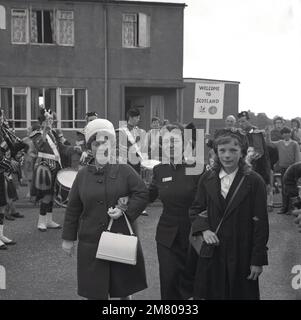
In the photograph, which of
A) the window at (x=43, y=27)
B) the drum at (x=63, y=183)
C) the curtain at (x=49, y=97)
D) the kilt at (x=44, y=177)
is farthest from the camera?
the curtain at (x=49, y=97)

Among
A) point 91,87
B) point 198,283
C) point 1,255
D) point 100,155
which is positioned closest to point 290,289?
point 198,283

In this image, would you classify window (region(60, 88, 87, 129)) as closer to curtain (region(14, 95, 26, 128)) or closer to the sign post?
curtain (region(14, 95, 26, 128))

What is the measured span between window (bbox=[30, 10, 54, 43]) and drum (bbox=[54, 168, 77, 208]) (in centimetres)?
1614

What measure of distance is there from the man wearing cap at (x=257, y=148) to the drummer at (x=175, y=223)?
18.4 ft

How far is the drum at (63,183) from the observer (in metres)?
8.70

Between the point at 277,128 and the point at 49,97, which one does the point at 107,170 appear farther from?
the point at 49,97

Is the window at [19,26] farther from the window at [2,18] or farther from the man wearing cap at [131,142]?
the man wearing cap at [131,142]

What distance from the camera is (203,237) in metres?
4.13

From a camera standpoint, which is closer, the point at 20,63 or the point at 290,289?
the point at 290,289

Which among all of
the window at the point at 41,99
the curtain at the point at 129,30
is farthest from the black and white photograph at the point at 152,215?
the curtain at the point at 129,30

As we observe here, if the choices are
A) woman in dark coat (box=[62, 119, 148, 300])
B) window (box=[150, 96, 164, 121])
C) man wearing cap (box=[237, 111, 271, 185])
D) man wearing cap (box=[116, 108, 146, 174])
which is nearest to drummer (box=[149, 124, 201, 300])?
woman in dark coat (box=[62, 119, 148, 300])

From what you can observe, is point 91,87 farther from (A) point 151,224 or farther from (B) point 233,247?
(B) point 233,247

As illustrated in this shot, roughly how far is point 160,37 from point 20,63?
6.31m

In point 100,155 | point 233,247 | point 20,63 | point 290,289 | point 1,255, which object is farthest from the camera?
point 20,63
